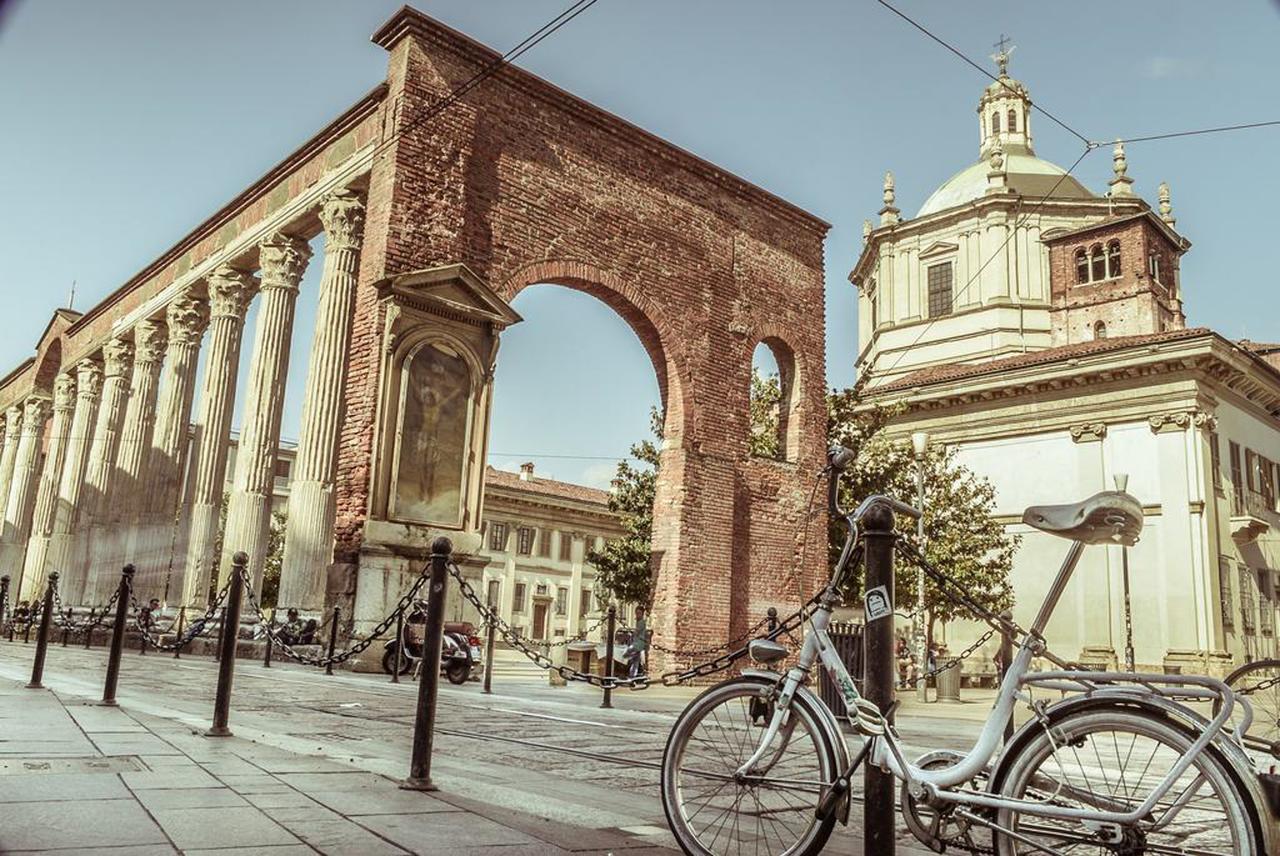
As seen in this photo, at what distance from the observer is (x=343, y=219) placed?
52.1ft

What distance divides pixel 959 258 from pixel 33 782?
135 ft

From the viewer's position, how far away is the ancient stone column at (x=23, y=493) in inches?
1284

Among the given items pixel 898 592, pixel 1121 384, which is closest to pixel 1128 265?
pixel 1121 384

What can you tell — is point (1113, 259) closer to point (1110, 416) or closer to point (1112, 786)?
point (1110, 416)

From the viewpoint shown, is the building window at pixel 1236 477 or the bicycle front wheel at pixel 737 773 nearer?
the bicycle front wheel at pixel 737 773

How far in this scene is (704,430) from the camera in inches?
634

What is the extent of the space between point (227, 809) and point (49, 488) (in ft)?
102

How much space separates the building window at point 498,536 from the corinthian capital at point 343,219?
32497 millimetres

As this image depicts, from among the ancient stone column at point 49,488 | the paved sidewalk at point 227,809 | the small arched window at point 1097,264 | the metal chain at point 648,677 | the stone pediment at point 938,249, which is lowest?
the paved sidewalk at point 227,809

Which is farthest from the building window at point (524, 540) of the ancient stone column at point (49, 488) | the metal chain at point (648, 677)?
the metal chain at point (648, 677)

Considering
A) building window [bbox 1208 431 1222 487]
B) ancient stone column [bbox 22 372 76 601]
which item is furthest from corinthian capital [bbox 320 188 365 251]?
building window [bbox 1208 431 1222 487]

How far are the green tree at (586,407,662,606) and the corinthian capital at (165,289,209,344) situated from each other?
10.6 meters

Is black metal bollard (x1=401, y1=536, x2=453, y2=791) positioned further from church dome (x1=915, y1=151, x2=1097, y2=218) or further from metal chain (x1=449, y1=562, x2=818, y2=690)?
church dome (x1=915, y1=151, x2=1097, y2=218)

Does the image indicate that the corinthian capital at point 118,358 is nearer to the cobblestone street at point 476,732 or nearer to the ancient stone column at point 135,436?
the ancient stone column at point 135,436
